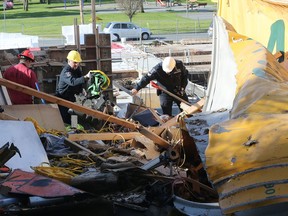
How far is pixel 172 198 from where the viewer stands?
433cm

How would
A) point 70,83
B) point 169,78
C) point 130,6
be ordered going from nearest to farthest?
point 70,83
point 169,78
point 130,6

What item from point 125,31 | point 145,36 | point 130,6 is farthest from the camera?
point 130,6

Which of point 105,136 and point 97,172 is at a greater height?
point 97,172

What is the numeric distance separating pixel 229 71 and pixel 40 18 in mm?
50750

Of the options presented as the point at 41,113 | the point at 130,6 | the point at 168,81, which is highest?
the point at 41,113

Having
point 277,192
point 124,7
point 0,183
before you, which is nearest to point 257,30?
point 0,183

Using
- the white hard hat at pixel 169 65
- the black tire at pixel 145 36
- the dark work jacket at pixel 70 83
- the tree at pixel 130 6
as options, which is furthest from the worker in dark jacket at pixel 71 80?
the tree at pixel 130 6

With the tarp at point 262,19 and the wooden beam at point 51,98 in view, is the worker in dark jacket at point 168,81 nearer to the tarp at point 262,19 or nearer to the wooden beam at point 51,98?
the tarp at point 262,19

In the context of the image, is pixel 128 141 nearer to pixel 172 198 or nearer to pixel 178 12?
pixel 172 198

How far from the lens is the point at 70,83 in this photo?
973 cm

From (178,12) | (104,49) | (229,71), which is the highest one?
(229,71)

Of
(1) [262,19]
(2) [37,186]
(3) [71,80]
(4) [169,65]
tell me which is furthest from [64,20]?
(2) [37,186]

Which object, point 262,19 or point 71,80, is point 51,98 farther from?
point 262,19

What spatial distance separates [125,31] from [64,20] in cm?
1156
